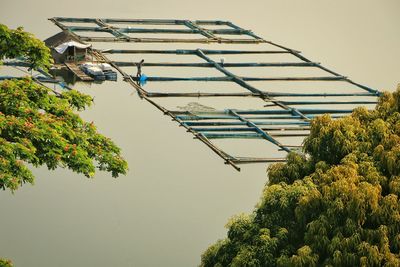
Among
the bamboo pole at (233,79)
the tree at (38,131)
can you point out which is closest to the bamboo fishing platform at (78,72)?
the bamboo pole at (233,79)

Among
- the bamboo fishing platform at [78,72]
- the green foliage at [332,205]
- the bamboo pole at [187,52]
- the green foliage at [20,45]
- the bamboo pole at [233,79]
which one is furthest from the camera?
the bamboo pole at [187,52]

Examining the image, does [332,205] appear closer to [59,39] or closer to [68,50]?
[68,50]

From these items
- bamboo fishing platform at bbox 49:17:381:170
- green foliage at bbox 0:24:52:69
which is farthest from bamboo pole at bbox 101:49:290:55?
green foliage at bbox 0:24:52:69

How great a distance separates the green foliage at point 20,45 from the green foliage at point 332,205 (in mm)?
1937

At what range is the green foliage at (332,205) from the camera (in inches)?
330

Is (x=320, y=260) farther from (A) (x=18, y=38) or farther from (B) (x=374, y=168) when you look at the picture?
(A) (x=18, y=38)

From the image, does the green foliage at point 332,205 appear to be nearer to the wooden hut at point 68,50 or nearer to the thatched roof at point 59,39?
the wooden hut at point 68,50

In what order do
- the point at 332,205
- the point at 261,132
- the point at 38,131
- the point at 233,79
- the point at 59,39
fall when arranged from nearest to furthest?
the point at 38,131 → the point at 332,205 → the point at 261,132 → the point at 233,79 → the point at 59,39

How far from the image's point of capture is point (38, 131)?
8.14 meters

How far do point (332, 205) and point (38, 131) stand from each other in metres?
2.14

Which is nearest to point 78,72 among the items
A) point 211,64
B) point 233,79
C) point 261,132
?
point 211,64

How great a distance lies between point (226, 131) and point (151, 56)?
5.19m

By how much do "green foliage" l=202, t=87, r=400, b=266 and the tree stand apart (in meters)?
1.12

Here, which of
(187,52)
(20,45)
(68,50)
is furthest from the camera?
(187,52)
